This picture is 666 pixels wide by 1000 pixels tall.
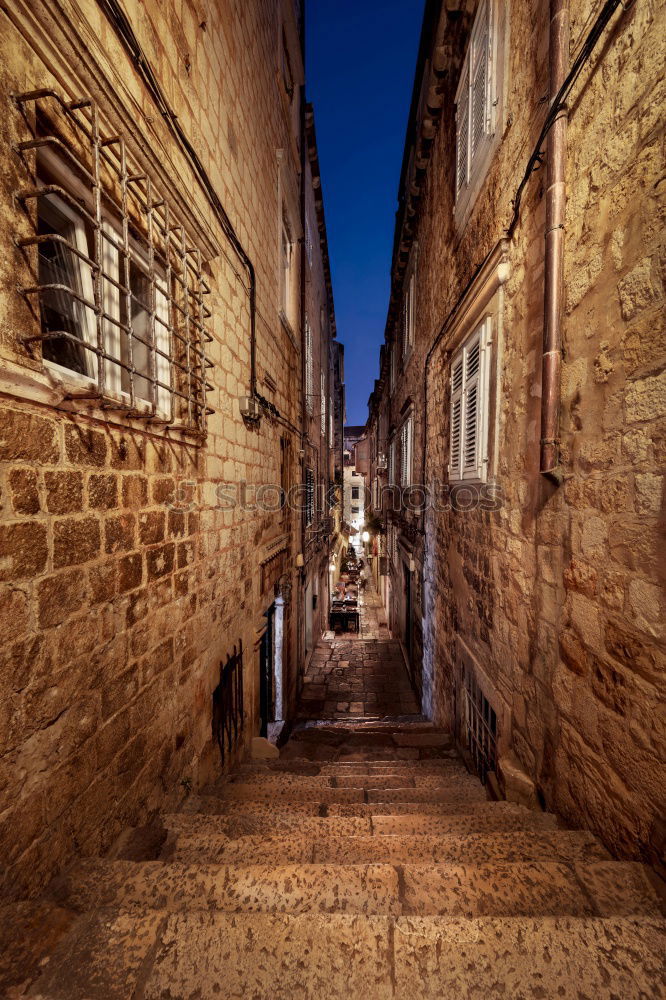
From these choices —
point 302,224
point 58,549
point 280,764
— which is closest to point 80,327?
point 58,549

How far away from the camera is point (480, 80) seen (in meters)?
3.86

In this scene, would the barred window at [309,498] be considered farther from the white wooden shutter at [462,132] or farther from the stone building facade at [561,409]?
the white wooden shutter at [462,132]

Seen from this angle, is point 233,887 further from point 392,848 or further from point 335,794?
point 335,794

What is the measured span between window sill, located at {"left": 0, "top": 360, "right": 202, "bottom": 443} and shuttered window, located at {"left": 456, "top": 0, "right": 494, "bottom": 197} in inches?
161

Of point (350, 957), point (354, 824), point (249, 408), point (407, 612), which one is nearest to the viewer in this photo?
point (350, 957)

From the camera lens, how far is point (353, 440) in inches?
1634

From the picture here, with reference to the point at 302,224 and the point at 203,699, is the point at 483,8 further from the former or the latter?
the point at 203,699

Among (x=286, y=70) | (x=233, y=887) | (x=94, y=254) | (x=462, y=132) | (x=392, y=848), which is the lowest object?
(x=392, y=848)

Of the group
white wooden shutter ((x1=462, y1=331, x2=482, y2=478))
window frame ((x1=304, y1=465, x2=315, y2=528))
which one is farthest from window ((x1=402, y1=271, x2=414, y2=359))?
white wooden shutter ((x1=462, y1=331, x2=482, y2=478))

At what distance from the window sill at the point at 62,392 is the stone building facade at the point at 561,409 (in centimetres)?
240

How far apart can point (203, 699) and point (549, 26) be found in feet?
16.9

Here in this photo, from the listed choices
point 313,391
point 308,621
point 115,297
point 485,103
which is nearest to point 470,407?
point 485,103

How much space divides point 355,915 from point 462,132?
6721 mm

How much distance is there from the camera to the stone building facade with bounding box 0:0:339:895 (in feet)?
4.45
